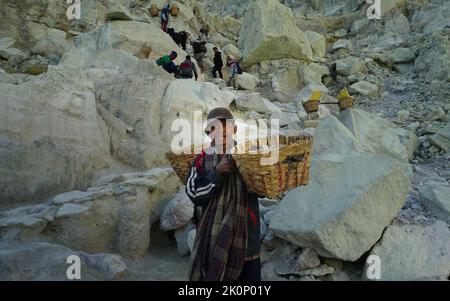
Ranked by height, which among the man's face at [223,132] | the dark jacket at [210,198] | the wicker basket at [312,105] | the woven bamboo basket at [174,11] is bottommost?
the dark jacket at [210,198]

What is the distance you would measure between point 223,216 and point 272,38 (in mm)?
13551

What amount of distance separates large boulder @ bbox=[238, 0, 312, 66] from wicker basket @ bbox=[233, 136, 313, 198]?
13136mm

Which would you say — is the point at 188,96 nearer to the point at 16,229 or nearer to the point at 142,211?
the point at 142,211

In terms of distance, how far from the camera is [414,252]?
3.77 metres

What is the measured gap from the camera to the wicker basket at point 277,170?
202 centimetres

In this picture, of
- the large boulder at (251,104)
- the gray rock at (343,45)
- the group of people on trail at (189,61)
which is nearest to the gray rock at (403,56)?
the gray rock at (343,45)

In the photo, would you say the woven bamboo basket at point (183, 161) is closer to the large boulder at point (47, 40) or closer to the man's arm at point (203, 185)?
the man's arm at point (203, 185)

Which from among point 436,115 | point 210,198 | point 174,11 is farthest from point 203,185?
point 174,11

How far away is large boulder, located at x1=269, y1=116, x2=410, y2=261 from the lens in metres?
3.73

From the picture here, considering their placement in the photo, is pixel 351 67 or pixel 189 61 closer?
pixel 189 61

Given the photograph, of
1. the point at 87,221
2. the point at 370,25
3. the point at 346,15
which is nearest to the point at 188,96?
the point at 87,221

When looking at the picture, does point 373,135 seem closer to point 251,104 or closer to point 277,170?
point 277,170

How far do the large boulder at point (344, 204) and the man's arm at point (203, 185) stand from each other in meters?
1.95

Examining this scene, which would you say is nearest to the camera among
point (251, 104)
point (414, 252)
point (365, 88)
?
point (414, 252)
